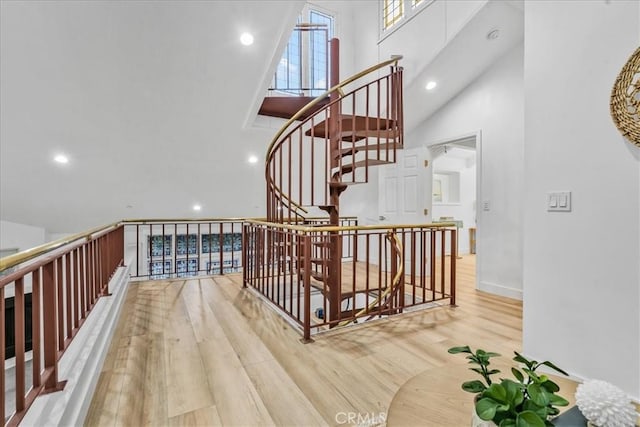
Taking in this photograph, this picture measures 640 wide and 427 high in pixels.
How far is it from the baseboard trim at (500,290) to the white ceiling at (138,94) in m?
2.45

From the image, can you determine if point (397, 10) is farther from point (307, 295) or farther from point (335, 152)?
point (307, 295)

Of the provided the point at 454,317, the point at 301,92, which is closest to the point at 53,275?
the point at 454,317

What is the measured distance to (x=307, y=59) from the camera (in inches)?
208

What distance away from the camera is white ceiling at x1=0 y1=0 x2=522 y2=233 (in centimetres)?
291

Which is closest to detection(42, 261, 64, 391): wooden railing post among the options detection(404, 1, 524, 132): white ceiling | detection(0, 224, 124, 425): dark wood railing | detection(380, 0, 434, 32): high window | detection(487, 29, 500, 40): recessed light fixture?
detection(0, 224, 124, 425): dark wood railing

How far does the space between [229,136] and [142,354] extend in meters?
3.11

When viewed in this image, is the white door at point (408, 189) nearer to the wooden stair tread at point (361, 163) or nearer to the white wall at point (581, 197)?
the wooden stair tread at point (361, 163)

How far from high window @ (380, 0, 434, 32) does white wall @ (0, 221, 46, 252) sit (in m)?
6.35

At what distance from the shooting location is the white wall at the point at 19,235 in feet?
15.3

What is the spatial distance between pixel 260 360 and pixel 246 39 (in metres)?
3.11

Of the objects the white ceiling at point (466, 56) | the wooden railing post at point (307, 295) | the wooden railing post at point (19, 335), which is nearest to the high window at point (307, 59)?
the white ceiling at point (466, 56)

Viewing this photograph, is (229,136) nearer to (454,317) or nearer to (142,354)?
(142,354)

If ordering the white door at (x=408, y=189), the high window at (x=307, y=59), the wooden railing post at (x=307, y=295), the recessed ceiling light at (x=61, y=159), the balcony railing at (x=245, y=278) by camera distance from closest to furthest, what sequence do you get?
the balcony railing at (x=245, y=278), the wooden railing post at (x=307, y=295), the recessed ceiling light at (x=61, y=159), the white door at (x=408, y=189), the high window at (x=307, y=59)

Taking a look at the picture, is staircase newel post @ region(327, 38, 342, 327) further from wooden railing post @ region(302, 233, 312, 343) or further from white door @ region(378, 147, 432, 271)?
white door @ region(378, 147, 432, 271)
